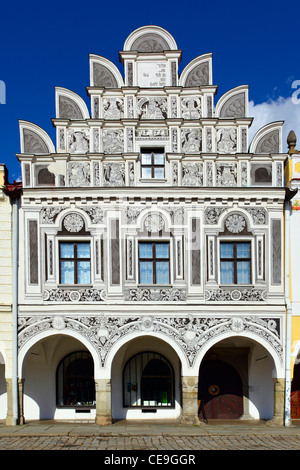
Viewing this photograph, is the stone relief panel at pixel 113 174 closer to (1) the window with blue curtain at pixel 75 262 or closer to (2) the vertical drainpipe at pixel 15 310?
(1) the window with blue curtain at pixel 75 262

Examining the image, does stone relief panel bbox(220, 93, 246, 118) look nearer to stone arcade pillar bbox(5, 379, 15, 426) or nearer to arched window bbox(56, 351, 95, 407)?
arched window bbox(56, 351, 95, 407)

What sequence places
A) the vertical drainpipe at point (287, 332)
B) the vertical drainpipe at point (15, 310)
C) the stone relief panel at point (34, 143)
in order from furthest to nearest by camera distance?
1. the stone relief panel at point (34, 143)
2. the vertical drainpipe at point (287, 332)
3. the vertical drainpipe at point (15, 310)

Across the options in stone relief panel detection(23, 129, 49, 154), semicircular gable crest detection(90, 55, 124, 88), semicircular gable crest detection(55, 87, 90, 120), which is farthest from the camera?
semicircular gable crest detection(90, 55, 124, 88)

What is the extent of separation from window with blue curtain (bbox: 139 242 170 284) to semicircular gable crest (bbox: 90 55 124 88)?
5680mm

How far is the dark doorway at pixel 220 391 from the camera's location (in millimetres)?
19375

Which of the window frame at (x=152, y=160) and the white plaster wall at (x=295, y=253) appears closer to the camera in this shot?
the white plaster wall at (x=295, y=253)

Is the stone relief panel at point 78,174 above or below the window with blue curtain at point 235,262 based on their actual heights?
above

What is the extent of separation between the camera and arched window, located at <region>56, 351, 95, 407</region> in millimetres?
19297

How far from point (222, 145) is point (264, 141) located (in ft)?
4.76

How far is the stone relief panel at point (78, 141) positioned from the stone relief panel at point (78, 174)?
1.71 feet

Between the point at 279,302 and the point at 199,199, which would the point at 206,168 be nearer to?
the point at 199,199

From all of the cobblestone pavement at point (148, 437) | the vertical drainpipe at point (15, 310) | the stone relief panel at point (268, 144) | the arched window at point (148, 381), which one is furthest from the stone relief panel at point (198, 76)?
the cobblestone pavement at point (148, 437)

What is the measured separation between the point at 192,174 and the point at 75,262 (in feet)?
16.0

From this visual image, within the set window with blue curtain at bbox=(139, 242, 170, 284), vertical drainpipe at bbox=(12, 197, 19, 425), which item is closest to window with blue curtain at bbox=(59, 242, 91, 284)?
vertical drainpipe at bbox=(12, 197, 19, 425)
